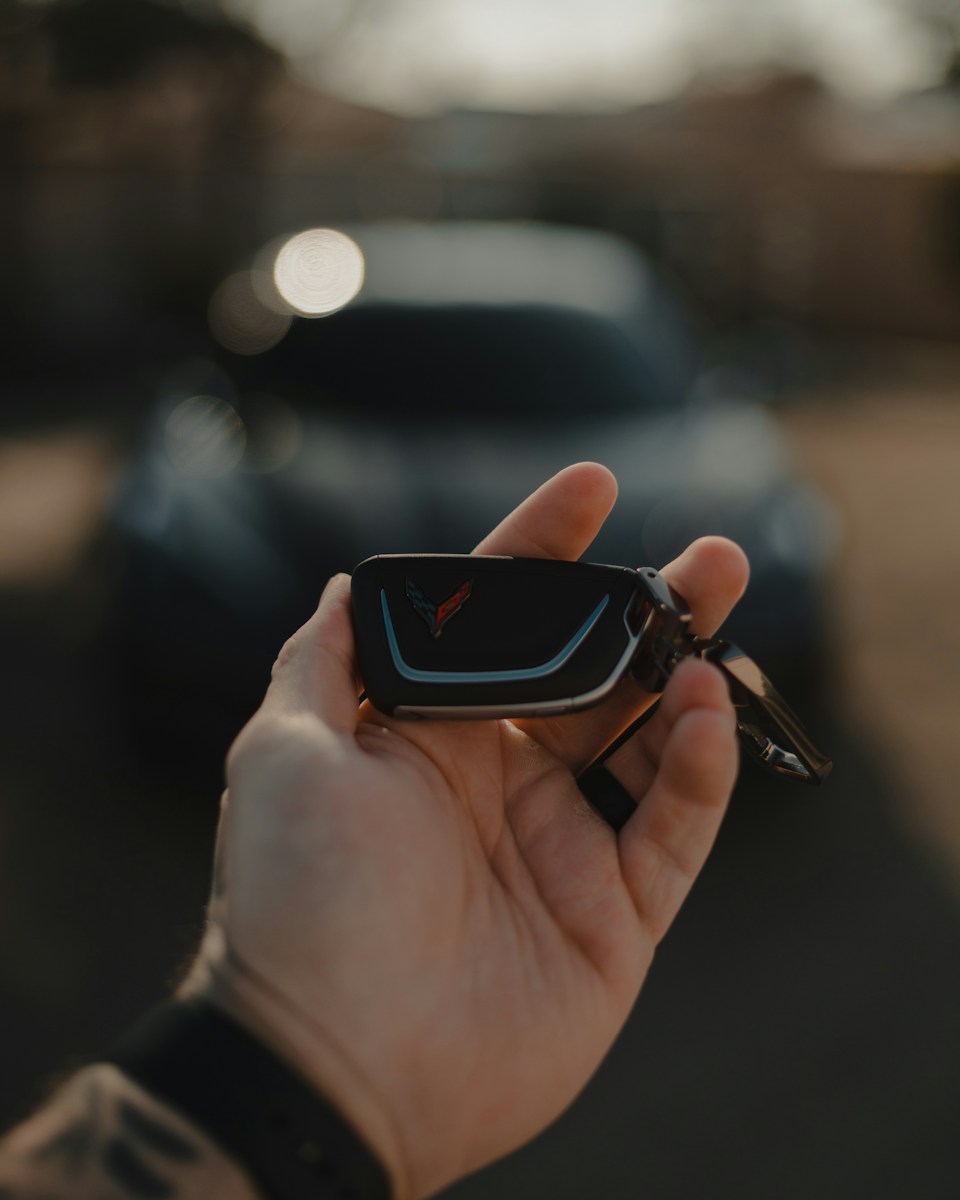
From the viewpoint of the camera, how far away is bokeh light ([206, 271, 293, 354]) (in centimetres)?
427

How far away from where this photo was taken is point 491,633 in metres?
1.42

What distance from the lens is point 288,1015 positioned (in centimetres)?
117

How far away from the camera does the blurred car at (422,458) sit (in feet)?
10.1

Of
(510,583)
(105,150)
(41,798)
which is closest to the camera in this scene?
(510,583)

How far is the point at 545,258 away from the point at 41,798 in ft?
9.83

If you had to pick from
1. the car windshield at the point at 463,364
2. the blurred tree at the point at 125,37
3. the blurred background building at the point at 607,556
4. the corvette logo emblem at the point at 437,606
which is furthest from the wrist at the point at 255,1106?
the blurred tree at the point at 125,37

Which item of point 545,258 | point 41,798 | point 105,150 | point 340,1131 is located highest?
point 105,150

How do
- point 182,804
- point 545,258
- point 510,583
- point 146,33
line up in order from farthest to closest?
point 146,33
point 545,258
point 182,804
point 510,583

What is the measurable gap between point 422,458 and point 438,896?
2.41 metres

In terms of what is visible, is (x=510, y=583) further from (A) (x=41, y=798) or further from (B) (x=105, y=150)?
(B) (x=105, y=150)

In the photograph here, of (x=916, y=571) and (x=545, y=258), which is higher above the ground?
(x=545, y=258)

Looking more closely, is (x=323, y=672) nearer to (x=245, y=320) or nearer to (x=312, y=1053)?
(x=312, y=1053)

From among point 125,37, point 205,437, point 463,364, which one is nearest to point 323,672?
point 205,437

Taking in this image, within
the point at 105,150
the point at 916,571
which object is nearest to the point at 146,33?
the point at 105,150
